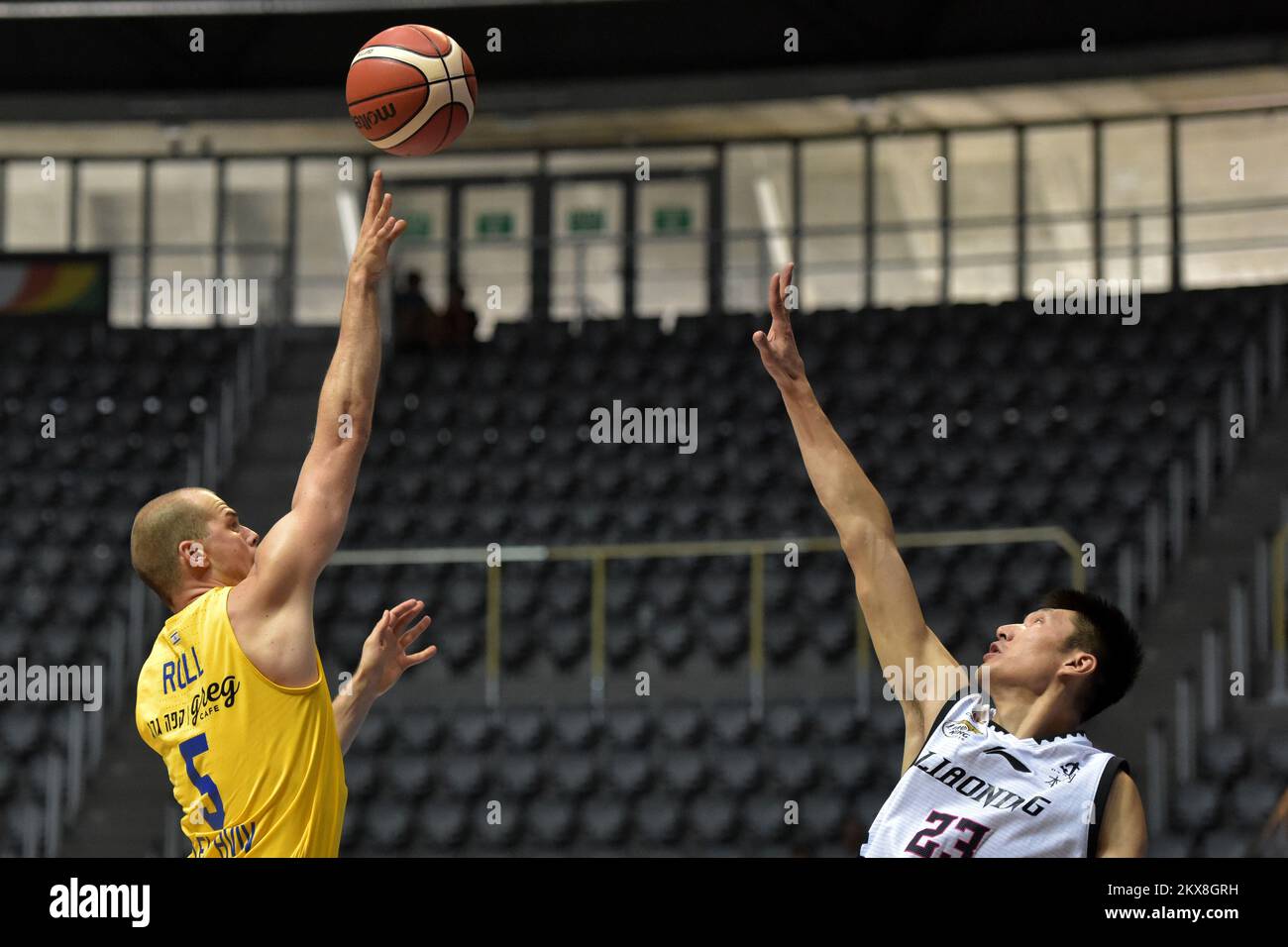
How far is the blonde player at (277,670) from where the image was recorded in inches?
141

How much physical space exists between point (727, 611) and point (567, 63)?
585 centimetres

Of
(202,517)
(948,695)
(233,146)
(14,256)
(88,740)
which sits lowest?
(88,740)

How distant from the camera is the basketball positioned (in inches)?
226

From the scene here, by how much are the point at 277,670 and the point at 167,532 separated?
0.44m

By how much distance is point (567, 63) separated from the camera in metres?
15.4

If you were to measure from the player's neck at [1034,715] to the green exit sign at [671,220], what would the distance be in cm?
1321

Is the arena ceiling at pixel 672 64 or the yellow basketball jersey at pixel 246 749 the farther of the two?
the arena ceiling at pixel 672 64

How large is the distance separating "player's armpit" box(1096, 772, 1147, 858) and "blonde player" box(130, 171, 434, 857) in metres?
1.48

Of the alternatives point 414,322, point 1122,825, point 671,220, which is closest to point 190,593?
point 1122,825

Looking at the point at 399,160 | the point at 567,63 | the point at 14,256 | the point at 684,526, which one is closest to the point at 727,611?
the point at 684,526

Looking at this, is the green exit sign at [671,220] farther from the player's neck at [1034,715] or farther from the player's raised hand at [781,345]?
the player's neck at [1034,715]
